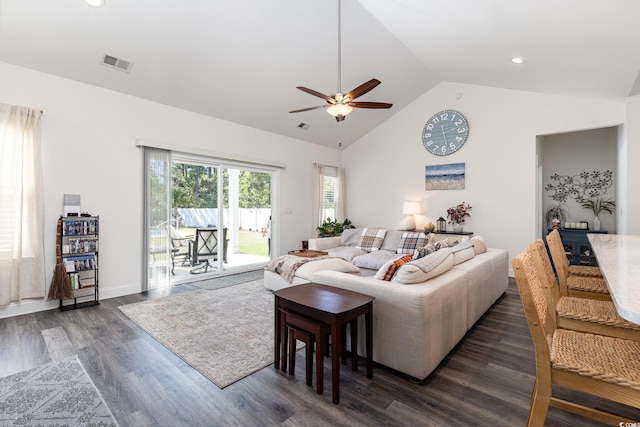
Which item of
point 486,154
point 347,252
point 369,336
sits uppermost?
point 486,154

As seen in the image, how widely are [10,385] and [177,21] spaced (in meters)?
3.52

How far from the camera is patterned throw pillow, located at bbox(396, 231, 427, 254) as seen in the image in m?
5.21

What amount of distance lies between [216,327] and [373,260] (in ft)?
8.36

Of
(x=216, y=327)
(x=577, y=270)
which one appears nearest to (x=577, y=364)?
(x=577, y=270)

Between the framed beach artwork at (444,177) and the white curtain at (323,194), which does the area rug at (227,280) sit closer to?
the white curtain at (323,194)

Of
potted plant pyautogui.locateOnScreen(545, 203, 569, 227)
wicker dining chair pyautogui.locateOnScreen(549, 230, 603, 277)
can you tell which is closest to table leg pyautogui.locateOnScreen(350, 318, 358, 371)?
wicker dining chair pyautogui.locateOnScreen(549, 230, 603, 277)

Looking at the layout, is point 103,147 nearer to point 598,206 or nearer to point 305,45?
point 305,45

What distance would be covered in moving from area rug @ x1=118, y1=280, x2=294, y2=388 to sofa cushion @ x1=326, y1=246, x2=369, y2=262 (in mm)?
1447

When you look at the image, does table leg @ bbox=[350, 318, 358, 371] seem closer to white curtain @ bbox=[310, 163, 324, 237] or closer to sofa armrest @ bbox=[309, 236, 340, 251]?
sofa armrest @ bbox=[309, 236, 340, 251]

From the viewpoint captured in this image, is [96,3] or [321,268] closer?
[96,3]

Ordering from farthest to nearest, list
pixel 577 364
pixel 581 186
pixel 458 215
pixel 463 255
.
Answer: pixel 458 215, pixel 581 186, pixel 463 255, pixel 577 364

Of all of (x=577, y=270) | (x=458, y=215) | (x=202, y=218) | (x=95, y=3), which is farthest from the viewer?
(x=458, y=215)

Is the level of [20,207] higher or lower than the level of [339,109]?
lower

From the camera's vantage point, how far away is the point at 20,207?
3.45m
